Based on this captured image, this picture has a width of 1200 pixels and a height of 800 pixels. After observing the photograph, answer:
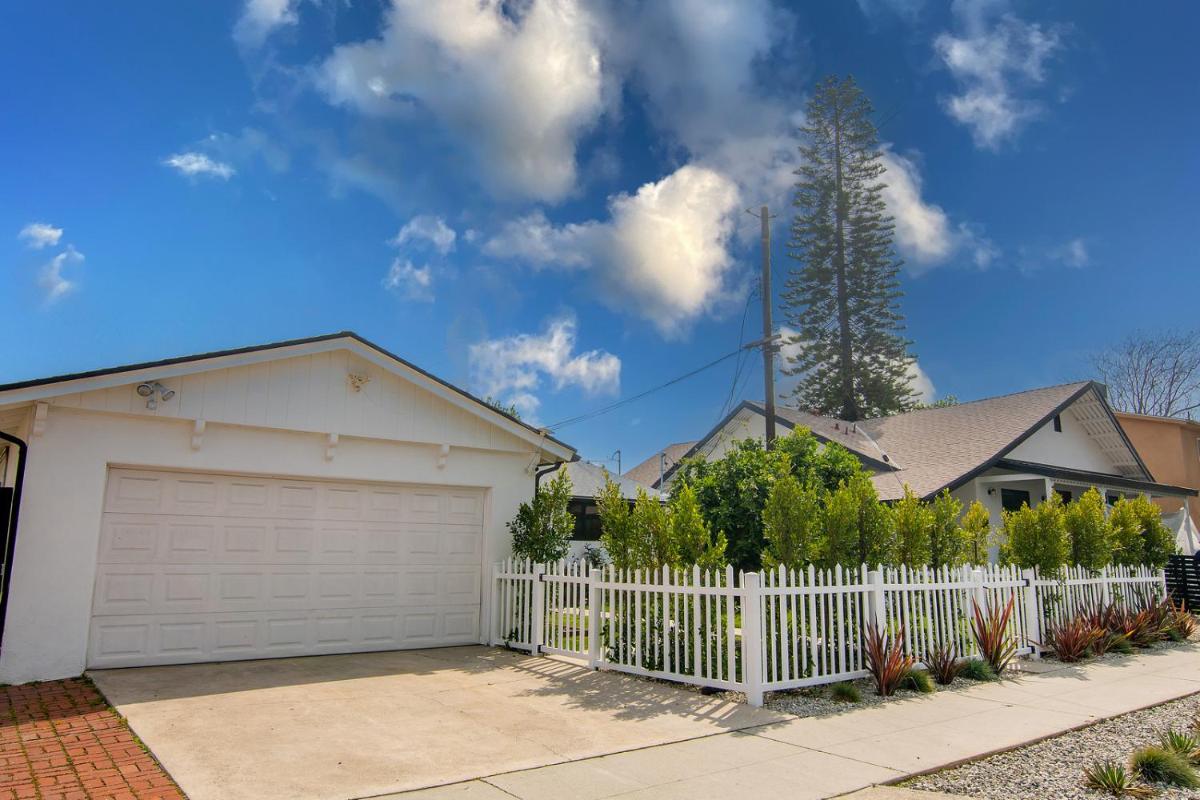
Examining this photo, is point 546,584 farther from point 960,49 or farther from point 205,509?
point 960,49

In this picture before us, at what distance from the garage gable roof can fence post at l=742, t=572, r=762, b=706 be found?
184 inches

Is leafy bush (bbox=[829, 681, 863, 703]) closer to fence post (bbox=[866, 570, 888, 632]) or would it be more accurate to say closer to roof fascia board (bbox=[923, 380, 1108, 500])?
fence post (bbox=[866, 570, 888, 632])

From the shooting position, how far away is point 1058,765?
532cm

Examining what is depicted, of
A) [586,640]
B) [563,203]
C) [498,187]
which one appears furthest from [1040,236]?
[586,640]

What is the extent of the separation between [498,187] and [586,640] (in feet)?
33.7

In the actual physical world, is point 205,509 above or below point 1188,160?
below

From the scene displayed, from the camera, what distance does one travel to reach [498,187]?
16.1m

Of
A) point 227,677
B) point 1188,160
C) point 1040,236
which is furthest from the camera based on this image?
point 1040,236

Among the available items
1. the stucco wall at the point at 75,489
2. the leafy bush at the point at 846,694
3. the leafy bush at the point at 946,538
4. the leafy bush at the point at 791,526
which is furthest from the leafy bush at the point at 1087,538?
the stucco wall at the point at 75,489

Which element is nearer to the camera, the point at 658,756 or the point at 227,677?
the point at 658,756

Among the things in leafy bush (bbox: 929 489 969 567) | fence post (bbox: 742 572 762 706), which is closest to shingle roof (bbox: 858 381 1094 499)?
leafy bush (bbox: 929 489 969 567)

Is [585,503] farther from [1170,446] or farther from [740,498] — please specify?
[1170,446]

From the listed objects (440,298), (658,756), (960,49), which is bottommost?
(658,756)

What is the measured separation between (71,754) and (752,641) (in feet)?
18.3
